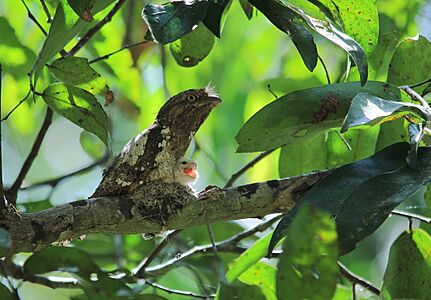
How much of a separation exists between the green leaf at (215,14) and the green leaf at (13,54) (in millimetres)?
1175

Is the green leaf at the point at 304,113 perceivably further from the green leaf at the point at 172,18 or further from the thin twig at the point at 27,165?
the thin twig at the point at 27,165

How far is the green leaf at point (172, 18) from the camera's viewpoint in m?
1.59

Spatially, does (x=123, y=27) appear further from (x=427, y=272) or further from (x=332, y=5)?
(x=427, y=272)

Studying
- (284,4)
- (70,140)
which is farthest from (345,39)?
(70,140)

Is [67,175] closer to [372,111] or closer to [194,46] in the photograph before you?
[194,46]

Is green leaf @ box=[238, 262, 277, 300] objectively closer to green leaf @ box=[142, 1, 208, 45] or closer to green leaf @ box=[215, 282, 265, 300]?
green leaf @ box=[215, 282, 265, 300]

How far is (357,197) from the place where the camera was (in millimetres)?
1459

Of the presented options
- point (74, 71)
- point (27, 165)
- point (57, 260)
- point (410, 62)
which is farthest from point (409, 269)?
point (27, 165)

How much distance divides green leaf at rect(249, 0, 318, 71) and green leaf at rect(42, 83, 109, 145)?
546 millimetres

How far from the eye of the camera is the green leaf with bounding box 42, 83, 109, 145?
2002 mm

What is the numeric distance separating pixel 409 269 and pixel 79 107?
92 centimetres

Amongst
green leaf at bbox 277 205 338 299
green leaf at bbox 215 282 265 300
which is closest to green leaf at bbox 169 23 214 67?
green leaf at bbox 215 282 265 300

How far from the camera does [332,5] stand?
1814mm

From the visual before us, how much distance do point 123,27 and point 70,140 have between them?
106 inches
